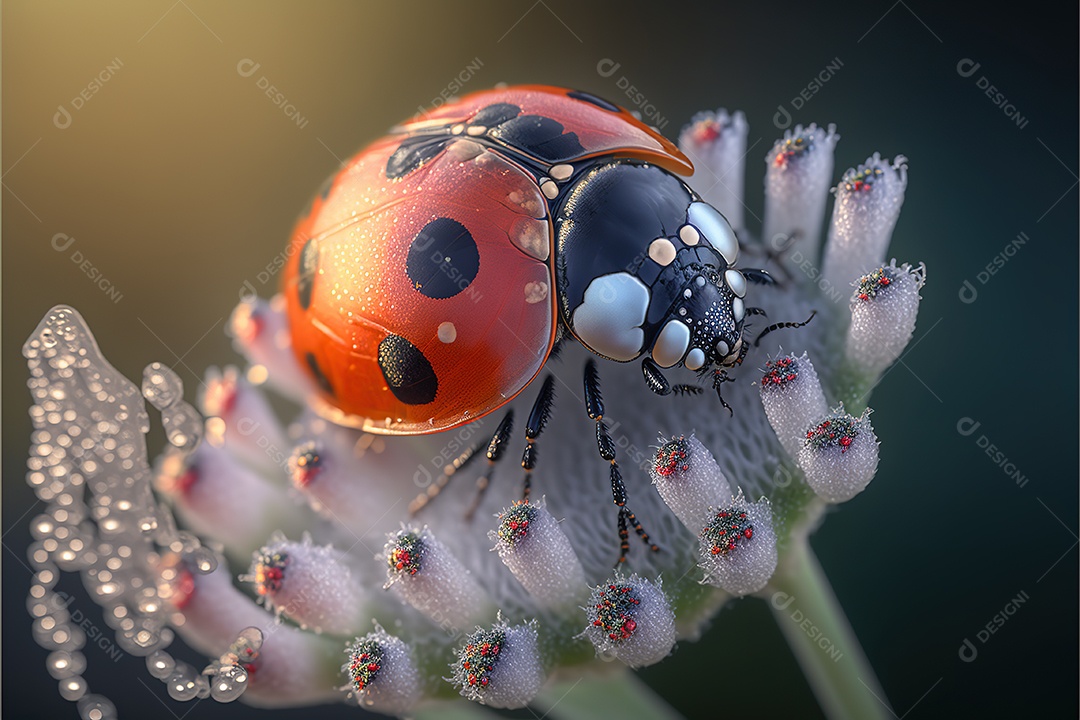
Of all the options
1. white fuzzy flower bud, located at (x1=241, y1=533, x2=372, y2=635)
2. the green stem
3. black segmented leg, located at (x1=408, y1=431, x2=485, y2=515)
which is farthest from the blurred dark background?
white fuzzy flower bud, located at (x1=241, y1=533, x2=372, y2=635)

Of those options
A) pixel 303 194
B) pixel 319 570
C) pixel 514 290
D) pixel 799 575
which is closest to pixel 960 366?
pixel 799 575

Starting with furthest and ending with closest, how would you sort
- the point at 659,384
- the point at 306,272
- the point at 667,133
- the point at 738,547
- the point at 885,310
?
the point at 667,133 → the point at 306,272 → the point at 659,384 → the point at 885,310 → the point at 738,547

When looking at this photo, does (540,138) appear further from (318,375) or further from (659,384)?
(318,375)

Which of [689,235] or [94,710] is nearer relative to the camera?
[689,235]

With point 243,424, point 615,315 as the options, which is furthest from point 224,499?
point 615,315

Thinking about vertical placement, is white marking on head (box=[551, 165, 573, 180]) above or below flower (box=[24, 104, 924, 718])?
above

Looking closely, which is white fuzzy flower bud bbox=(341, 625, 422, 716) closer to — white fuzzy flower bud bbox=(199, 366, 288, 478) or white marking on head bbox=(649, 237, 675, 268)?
white fuzzy flower bud bbox=(199, 366, 288, 478)

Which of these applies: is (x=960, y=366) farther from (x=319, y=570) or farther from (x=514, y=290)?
(x=319, y=570)
